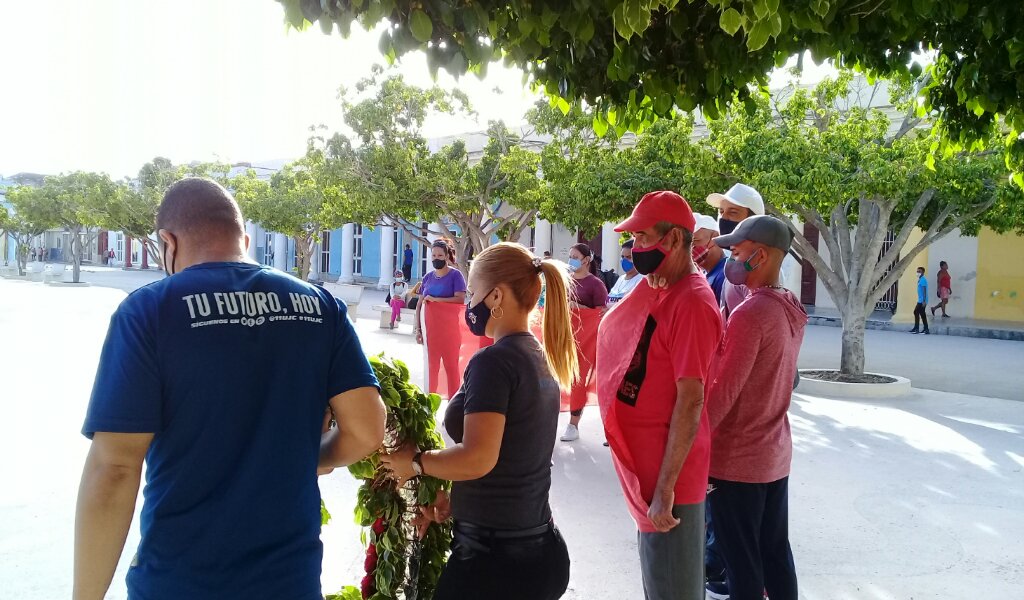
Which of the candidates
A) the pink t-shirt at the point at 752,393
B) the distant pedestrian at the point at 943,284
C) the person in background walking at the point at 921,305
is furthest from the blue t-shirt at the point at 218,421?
the distant pedestrian at the point at 943,284

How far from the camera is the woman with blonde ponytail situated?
209cm

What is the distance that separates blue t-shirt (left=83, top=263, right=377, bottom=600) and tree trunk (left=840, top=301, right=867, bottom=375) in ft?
34.9

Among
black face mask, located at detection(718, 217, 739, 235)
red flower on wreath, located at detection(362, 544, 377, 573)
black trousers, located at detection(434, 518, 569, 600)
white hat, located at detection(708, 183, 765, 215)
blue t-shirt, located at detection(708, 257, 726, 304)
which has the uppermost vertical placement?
white hat, located at detection(708, 183, 765, 215)

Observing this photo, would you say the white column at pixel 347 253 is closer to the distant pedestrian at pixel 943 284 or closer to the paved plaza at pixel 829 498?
the distant pedestrian at pixel 943 284

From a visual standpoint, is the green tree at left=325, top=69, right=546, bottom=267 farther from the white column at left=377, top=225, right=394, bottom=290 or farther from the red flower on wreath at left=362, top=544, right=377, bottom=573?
the white column at left=377, top=225, right=394, bottom=290

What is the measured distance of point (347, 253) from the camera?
4003cm

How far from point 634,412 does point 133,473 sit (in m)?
1.57

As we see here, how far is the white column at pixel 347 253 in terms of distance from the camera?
3969 cm

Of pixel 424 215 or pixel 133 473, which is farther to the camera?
pixel 424 215

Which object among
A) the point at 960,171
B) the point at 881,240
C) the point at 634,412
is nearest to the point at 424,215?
the point at 881,240

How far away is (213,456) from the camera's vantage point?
169cm

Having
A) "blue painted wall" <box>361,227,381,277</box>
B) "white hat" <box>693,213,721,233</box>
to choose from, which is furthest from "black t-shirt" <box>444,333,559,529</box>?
"blue painted wall" <box>361,227,381,277</box>

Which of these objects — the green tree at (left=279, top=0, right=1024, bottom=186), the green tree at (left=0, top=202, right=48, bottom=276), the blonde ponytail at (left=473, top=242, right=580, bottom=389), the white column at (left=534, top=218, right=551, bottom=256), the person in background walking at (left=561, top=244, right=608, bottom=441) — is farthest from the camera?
the green tree at (left=0, top=202, right=48, bottom=276)

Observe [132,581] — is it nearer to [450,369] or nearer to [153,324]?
[153,324]
